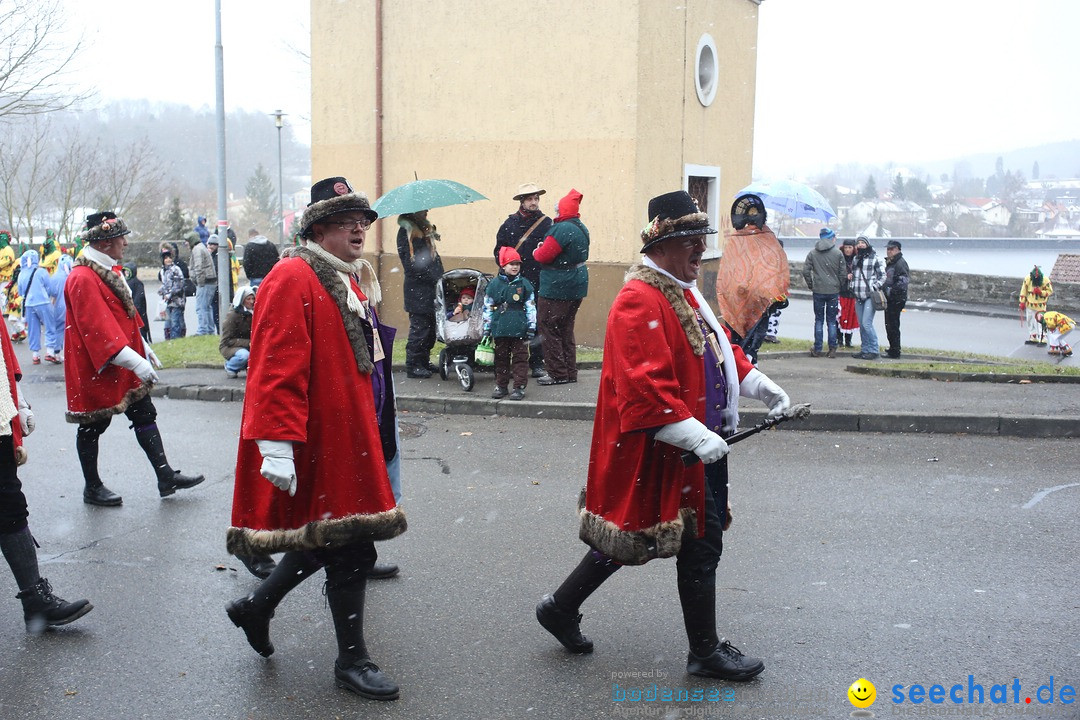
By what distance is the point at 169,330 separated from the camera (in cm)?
1666

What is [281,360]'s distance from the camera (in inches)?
151

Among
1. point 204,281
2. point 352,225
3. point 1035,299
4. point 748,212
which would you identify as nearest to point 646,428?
point 352,225

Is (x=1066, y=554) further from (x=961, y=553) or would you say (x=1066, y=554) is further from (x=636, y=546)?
(x=636, y=546)

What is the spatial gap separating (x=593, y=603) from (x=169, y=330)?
13.4m

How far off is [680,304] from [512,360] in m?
6.39

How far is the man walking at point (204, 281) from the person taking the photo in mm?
16812

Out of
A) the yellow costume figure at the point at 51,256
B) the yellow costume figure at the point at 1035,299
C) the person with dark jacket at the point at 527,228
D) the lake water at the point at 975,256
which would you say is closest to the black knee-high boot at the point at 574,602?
the person with dark jacket at the point at 527,228

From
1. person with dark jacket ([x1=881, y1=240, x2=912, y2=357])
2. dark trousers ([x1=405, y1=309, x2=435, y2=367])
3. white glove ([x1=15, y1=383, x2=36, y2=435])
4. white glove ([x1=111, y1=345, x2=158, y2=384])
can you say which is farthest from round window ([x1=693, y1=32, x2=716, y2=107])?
white glove ([x1=15, y1=383, x2=36, y2=435])

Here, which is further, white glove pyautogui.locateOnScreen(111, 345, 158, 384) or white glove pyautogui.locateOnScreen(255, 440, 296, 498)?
white glove pyautogui.locateOnScreen(111, 345, 158, 384)

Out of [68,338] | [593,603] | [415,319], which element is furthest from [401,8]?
[593,603]

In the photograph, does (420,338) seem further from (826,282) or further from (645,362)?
(645,362)

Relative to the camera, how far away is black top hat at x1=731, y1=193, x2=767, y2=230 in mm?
9695

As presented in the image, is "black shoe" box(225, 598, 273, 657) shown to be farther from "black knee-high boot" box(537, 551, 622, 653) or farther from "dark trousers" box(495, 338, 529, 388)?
"dark trousers" box(495, 338, 529, 388)

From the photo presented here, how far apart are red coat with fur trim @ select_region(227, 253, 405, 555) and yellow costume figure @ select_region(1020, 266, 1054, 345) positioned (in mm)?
16603
